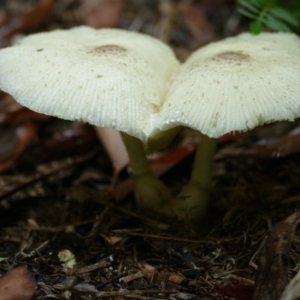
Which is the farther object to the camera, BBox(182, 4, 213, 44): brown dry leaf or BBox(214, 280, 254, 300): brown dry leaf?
BBox(182, 4, 213, 44): brown dry leaf

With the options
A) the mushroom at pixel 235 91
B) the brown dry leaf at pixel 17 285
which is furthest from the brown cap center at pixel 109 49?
the brown dry leaf at pixel 17 285

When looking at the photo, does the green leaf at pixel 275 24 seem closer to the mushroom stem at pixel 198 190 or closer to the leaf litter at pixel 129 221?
the leaf litter at pixel 129 221

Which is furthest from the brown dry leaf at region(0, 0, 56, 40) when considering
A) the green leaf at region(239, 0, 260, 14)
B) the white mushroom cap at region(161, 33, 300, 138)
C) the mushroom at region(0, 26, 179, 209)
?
the white mushroom cap at region(161, 33, 300, 138)

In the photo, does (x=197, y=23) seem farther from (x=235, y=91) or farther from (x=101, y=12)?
(x=235, y=91)

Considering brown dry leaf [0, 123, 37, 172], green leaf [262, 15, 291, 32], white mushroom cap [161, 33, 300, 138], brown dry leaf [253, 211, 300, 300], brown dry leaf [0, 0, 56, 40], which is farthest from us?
brown dry leaf [0, 0, 56, 40]

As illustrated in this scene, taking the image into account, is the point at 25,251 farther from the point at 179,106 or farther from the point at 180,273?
the point at 179,106

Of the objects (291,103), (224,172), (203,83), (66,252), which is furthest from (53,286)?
(224,172)

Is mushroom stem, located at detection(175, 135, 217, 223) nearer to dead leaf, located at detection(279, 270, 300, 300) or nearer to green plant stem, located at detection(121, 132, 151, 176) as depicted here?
green plant stem, located at detection(121, 132, 151, 176)
